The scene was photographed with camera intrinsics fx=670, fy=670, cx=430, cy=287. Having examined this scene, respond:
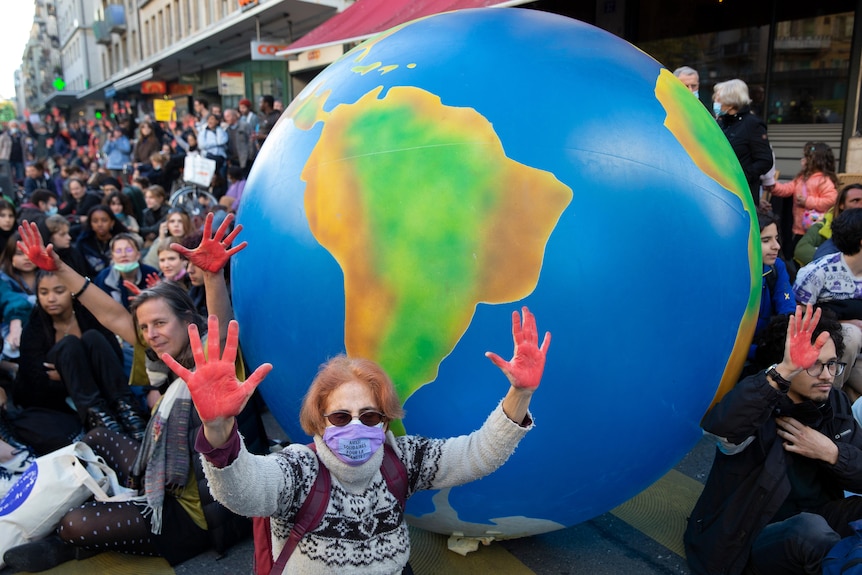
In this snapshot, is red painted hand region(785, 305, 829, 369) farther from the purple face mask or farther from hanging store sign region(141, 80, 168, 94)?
hanging store sign region(141, 80, 168, 94)

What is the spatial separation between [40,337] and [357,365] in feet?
10.3

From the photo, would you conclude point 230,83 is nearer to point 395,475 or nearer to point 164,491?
point 164,491

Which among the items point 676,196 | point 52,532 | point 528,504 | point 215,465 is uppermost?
point 676,196

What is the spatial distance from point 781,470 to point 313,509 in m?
1.81

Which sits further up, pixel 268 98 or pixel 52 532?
pixel 268 98

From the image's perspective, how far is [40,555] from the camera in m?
3.07

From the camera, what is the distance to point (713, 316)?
2.37m

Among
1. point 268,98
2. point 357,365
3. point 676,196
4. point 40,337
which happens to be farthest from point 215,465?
point 268,98

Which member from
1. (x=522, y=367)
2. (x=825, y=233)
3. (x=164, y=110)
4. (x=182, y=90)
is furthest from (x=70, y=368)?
(x=182, y=90)

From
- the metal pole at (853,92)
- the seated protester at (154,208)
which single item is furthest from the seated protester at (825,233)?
the seated protester at (154,208)

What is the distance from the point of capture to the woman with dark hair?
252 inches

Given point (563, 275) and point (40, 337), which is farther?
point (40, 337)

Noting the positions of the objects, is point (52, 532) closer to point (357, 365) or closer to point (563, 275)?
point (357, 365)

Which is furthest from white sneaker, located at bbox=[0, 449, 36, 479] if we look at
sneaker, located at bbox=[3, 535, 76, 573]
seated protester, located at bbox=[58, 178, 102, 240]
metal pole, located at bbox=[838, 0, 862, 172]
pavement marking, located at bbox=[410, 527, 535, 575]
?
metal pole, located at bbox=[838, 0, 862, 172]
